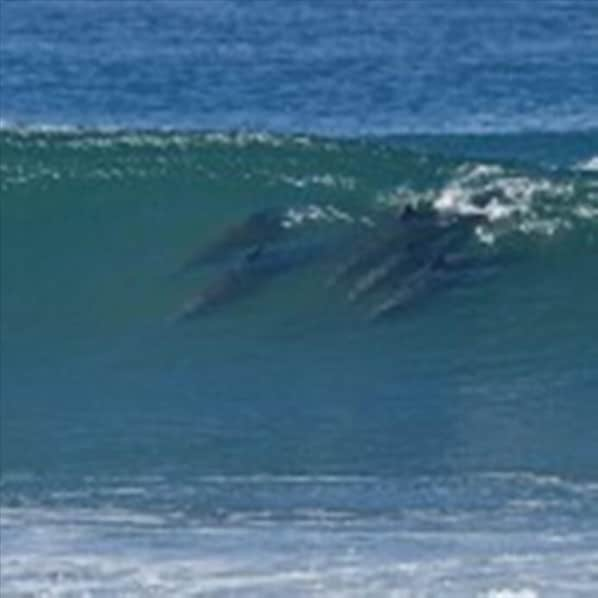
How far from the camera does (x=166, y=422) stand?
754 inches

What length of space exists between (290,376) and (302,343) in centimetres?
72

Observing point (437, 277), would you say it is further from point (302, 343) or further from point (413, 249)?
point (302, 343)

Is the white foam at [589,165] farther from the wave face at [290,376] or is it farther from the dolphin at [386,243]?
the dolphin at [386,243]

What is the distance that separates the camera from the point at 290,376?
2020 cm

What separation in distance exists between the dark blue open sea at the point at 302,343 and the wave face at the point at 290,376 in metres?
0.02

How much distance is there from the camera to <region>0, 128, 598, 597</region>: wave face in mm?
15750

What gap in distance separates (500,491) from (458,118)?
1268cm

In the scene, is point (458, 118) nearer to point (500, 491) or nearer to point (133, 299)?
point (133, 299)

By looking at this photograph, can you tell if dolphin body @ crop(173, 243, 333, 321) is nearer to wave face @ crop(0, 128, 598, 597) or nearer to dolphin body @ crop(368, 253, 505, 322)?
wave face @ crop(0, 128, 598, 597)

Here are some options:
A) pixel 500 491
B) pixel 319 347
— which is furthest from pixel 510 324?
pixel 500 491

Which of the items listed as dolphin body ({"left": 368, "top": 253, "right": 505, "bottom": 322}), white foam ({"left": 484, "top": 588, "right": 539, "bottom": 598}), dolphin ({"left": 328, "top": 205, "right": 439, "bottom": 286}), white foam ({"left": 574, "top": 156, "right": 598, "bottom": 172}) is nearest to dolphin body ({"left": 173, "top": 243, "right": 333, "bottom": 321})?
dolphin ({"left": 328, "top": 205, "right": 439, "bottom": 286})

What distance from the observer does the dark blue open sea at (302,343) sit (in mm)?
15852

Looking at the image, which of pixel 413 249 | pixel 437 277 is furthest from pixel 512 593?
pixel 413 249

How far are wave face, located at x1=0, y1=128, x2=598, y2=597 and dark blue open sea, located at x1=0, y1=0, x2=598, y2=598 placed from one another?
0.07 feet
